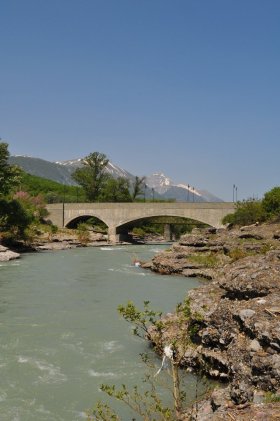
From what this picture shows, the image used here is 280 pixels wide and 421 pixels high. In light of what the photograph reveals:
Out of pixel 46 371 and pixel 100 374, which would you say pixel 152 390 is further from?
pixel 46 371

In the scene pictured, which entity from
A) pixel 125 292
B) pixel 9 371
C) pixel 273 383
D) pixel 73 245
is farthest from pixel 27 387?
pixel 73 245

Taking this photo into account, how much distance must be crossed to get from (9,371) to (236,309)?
23.5 feet

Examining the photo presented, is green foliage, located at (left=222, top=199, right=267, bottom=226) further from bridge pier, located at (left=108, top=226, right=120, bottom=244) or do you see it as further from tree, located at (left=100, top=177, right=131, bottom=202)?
tree, located at (left=100, top=177, right=131, bottom=202)

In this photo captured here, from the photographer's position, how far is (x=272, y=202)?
2351 inches

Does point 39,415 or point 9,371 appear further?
point 9,371

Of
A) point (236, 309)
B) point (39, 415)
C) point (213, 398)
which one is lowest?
point (39, 415)

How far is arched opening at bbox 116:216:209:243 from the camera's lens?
9384cm

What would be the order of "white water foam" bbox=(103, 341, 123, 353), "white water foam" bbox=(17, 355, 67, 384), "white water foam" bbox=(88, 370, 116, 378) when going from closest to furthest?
"white water foam" bbox=(17, 355, 67, 384) < "white water foam" bbox=(88, 370, 116, 378) < "white water foam" bbox=(103, 341, 123, 353)

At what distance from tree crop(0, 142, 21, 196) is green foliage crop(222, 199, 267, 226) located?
31644 millimetres

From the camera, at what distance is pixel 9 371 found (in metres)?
13.6

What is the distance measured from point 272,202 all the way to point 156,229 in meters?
62.1

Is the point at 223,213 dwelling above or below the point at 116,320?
above

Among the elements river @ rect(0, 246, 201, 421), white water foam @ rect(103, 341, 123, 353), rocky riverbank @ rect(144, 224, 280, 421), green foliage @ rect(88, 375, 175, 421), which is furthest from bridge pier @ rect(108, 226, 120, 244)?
green foliage @ rect(88, 375, 175, 421)

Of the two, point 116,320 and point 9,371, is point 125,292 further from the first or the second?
point 9,371
